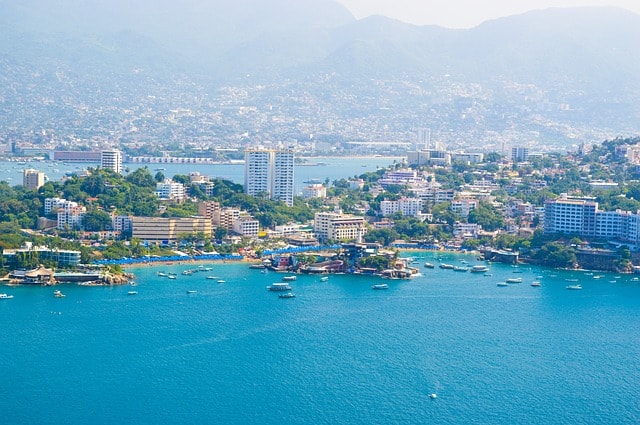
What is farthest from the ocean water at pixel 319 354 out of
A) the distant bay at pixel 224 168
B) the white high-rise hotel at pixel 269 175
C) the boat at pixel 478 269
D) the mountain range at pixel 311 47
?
the mountain range at pixel 311 47

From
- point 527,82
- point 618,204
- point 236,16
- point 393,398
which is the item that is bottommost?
point 393,398

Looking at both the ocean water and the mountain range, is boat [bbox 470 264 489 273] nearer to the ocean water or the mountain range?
the ocean water

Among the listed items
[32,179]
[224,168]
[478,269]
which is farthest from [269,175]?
[224,168]

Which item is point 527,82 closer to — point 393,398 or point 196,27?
point 196,27

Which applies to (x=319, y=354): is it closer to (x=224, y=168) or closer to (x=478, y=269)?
(x=478, y=269)

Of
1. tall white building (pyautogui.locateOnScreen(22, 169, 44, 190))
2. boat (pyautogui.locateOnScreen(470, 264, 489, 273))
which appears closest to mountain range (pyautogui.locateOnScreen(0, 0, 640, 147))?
tall white building (pyautogui.locateOnScreen(22, 169, 44, 190))

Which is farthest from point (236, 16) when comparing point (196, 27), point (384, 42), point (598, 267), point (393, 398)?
point (393, 398)
